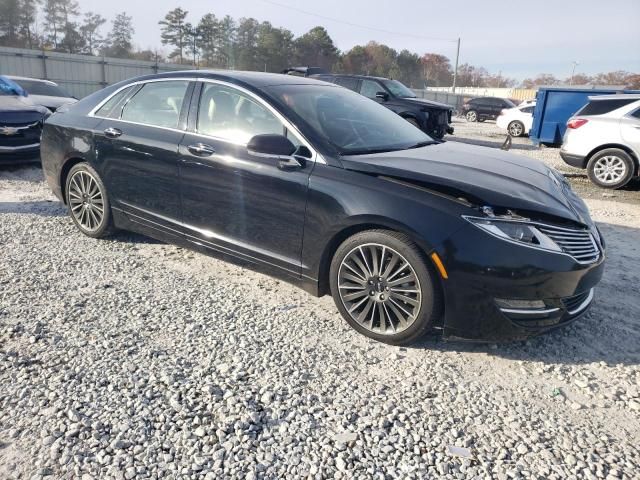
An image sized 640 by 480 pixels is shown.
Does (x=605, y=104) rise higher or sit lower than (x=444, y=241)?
higher

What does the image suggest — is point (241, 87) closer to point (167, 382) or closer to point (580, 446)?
point (167, 382)

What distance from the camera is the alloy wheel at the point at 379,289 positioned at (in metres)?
2.95

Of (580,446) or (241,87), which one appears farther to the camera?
(241,87)

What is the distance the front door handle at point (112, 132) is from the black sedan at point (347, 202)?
0.05ft

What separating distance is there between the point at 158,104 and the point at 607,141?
7.81 m

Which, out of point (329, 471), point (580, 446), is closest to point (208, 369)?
point (329, 471)

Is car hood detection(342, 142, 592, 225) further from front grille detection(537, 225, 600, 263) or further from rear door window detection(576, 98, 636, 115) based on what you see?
rear door window detection(576, 98, 636, 115)

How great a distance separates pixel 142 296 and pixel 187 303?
38 cm

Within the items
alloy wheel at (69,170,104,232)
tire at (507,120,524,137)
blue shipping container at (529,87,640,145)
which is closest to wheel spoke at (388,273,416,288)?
alloy wheel at (69,170,104,232)

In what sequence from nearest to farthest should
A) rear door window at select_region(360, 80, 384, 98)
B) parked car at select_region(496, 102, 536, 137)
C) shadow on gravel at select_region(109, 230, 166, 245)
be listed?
shadow on gravel at select_region(109, 230, 166, 245) → rear door window at select_region(360, 80, 384, 98) → parked car at select_region(496, 102, 536, 137)

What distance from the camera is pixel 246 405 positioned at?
2.43m

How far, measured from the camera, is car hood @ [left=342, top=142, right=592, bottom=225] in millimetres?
2865

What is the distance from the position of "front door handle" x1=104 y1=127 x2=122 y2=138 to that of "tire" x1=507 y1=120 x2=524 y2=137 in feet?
57.3

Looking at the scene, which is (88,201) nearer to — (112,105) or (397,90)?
(112,105)
